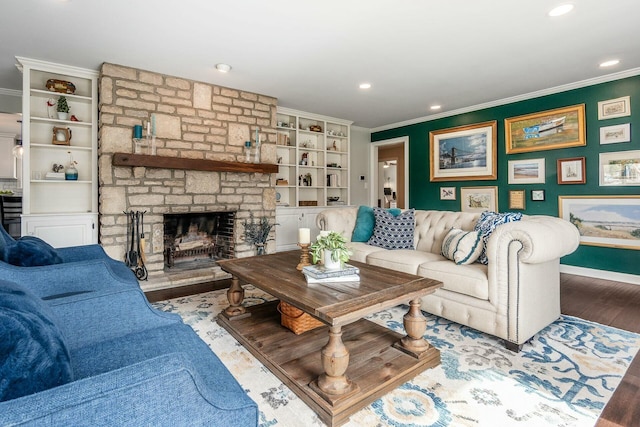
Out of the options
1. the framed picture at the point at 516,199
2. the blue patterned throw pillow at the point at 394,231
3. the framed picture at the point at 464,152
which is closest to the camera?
the blue patterned throw pillow at the point at 394,231

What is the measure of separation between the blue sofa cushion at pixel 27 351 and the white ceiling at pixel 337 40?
8.26ft

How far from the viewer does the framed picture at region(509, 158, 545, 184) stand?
4.63 metres

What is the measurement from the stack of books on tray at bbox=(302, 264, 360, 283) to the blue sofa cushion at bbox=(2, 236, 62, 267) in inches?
60.7

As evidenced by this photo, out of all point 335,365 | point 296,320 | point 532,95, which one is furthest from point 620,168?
point 335,365

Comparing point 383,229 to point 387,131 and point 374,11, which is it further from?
point 387,131

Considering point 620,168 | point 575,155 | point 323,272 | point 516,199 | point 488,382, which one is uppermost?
point 575,155

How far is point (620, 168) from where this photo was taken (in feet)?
12.8

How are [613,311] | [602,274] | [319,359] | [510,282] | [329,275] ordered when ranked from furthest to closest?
[602,274] → [613,311] → [510,282] → [329,275] → [319,359]

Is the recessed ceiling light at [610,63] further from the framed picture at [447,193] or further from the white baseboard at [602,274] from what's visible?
the framed picture at [447,193]

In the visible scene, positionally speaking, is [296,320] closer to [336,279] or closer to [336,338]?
Result: [336,279]

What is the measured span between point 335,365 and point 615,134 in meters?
4.59

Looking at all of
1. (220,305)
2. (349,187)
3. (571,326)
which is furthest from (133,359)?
(349,187)

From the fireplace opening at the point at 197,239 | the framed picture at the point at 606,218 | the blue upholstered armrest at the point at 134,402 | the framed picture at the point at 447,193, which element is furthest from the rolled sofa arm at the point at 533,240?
the fireplace opening at the point at 197,239

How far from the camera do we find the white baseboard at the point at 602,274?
152 inches
